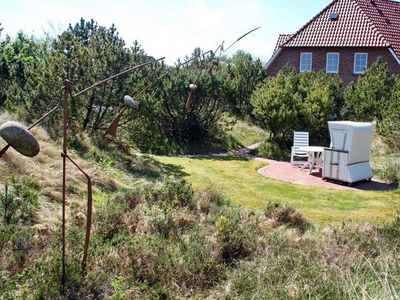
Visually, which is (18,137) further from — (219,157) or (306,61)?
(306,61)

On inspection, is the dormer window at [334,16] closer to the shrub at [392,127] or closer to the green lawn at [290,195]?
the shrub at [392,127]

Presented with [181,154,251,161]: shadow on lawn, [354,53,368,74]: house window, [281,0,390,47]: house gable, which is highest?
[281,0,390,47]: house gable

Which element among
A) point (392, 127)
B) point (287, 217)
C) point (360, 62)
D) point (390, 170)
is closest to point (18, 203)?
point (287, 217)

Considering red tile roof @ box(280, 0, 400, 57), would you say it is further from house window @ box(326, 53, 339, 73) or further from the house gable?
house window @ box(326, 53, 339, 73)

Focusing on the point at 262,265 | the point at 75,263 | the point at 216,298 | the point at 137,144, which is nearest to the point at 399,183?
the point at 137,144

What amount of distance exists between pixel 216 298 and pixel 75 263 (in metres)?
1.52

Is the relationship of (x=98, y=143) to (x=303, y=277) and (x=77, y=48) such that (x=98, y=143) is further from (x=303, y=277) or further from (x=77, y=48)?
(x=303, y=277)

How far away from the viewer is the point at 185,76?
51.8ft

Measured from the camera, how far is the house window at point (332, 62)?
83.7ft

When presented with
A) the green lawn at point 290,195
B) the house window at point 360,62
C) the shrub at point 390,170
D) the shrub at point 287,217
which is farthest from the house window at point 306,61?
the shrub at point 287,217

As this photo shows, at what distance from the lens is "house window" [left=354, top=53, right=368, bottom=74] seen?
2458 centimetres

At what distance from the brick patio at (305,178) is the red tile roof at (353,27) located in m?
13.0

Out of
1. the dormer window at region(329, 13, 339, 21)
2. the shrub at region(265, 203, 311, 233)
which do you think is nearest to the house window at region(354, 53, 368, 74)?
the dormer window at region(329, 13, 339, 21)

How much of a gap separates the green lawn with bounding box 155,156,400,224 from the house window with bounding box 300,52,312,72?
46.5 feet
